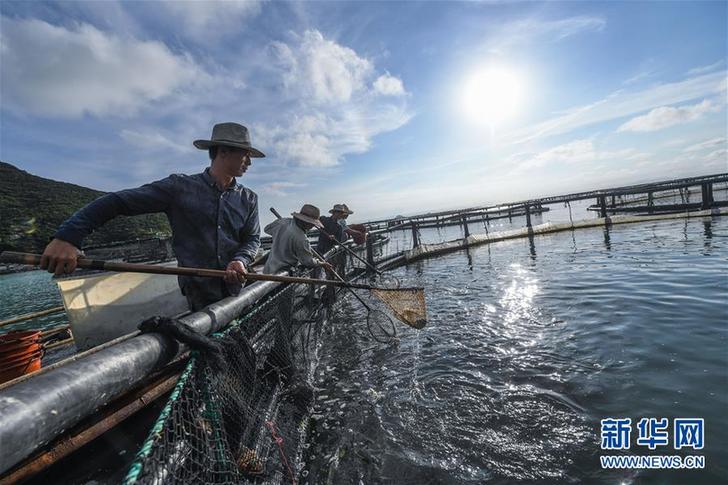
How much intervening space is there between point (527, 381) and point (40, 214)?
131468 millimetres

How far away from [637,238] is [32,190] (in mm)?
162087

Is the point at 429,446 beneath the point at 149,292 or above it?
beneath

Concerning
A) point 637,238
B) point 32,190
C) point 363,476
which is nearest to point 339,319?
point 363,476

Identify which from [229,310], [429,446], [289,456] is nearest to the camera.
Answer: [229,310]

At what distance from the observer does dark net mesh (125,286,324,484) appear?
1600mm

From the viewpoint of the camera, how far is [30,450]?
1094 millimetres

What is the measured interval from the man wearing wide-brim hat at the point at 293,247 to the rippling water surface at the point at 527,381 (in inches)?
77.1

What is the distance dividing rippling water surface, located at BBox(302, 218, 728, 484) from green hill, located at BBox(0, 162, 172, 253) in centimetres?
7158

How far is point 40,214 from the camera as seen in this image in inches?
3561

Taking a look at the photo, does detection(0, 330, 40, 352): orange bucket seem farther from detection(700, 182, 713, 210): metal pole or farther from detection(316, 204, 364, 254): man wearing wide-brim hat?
detection(700, 182, 713, 210): metal pole

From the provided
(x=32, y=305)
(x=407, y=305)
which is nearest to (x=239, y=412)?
(x=407, y=305)

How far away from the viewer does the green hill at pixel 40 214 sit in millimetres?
77938

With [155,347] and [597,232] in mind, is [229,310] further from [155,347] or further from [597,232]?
[597,232]

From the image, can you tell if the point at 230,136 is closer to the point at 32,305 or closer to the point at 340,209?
the point at 340,209
